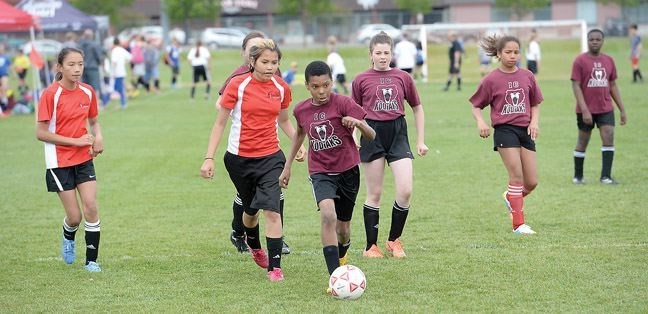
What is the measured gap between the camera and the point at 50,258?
864 centimetres

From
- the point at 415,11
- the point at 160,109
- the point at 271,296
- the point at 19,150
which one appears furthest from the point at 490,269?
the point at 415,11

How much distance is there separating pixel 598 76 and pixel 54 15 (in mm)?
22042

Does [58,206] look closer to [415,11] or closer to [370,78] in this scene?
[370,78]

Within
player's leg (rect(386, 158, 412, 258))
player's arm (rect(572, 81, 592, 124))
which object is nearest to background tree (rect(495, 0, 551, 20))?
player's arm (rect(572, 81, 592, 124))

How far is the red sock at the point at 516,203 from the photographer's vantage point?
9055 mm

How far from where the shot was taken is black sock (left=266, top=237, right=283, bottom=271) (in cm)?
732

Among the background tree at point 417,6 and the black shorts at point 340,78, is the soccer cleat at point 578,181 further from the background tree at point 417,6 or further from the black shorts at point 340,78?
the background tree at point 417,6

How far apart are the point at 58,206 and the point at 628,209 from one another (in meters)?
6.93

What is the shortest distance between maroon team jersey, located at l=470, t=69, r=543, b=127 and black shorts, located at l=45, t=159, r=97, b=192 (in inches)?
151

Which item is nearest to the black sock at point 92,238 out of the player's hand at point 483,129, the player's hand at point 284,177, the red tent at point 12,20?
the player's hand at point 284,177

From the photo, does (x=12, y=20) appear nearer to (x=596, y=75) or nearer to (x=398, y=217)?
(x=596, y=75)

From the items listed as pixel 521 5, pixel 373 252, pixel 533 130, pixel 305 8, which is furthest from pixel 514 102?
pixel 521 5

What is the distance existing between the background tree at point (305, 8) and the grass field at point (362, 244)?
5767cm

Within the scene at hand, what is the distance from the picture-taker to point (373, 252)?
26.9ft
